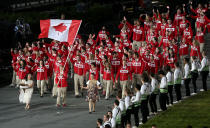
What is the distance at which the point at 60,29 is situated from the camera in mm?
24875

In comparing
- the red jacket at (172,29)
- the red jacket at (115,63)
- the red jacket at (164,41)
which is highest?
the red jacket at (172,29)

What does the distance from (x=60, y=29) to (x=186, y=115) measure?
6303 mm

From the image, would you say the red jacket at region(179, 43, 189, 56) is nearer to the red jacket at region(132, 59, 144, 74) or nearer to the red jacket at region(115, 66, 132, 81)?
the red jacket at region(132, 59, 144, 74)

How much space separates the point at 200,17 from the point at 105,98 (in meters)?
8.85

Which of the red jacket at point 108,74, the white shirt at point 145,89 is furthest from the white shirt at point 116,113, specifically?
the red jacket at point 108,74

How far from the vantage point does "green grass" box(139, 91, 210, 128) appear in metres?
21.9

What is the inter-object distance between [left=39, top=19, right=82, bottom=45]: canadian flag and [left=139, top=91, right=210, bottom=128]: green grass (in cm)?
504

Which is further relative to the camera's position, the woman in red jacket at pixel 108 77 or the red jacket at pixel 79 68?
the red jacket at pixel 79 68

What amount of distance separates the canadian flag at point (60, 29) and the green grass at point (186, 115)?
504 cm

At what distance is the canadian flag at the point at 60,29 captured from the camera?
2478 centimetres

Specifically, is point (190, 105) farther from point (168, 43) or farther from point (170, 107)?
point (168, 43)

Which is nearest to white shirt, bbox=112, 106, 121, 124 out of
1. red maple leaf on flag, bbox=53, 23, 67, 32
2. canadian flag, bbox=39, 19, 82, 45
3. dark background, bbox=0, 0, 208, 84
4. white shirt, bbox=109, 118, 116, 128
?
white shirt, bbox=109, 118, 116, 128

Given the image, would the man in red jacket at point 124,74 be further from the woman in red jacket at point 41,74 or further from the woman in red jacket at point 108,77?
the woman in red jacket at point 41,74

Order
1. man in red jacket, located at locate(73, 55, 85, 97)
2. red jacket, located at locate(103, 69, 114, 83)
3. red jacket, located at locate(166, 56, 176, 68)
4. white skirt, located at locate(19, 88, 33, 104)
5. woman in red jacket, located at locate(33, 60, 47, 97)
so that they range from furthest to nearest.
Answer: woman in red jacket, located at locate(33, 60, 47, 97), man in red jacket, located at locate(73, 55, 85, 97), red jacket, located at locate(166, 56, 176, 68), red jacket, located at locate(103, 69, 114, 83), white skirt, located at locate(19, 88, 33, 104)
